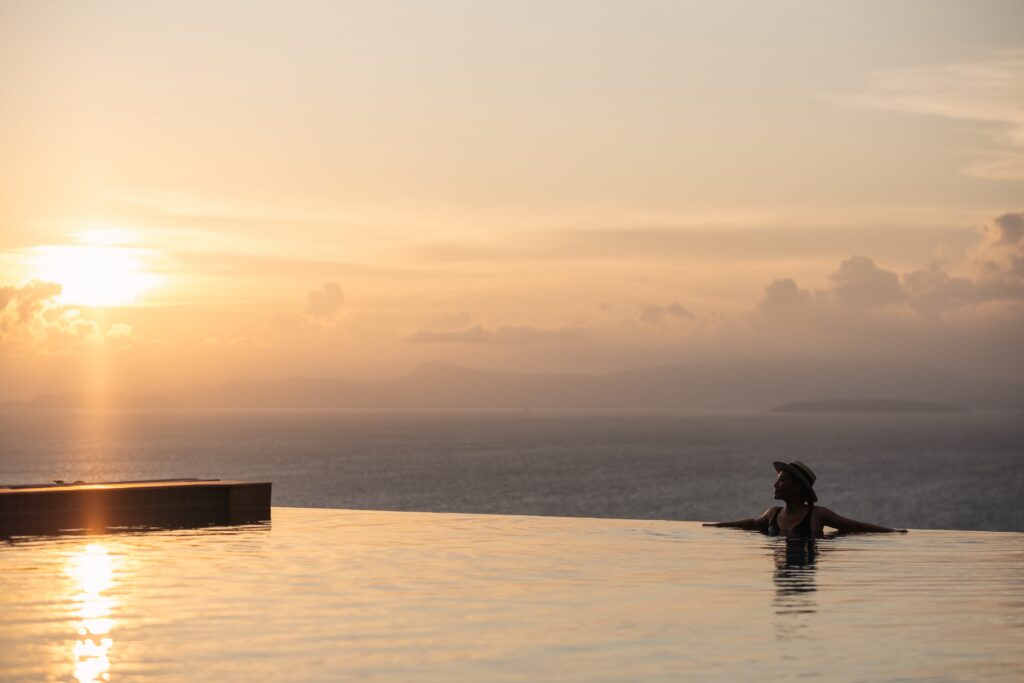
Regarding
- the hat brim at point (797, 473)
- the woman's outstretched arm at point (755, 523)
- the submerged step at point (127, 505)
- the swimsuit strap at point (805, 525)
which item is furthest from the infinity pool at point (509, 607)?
the submerged step at point (127, 505)

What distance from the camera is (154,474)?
138m

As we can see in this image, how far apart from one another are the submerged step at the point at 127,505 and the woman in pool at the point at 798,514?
818 cm

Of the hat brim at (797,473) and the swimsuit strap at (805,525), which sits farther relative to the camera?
the swimsuit strap at (805,525)

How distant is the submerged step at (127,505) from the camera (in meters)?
20.7

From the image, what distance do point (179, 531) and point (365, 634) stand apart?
33.5 feet

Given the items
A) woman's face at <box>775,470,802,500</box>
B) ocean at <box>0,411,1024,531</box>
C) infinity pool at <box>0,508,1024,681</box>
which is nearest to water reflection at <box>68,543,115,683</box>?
infinity pool at <box>0,508,1024,681</box>

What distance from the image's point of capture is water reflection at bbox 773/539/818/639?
12.0 meters

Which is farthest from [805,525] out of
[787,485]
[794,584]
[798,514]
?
[794,584]

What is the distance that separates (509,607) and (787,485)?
756 cm

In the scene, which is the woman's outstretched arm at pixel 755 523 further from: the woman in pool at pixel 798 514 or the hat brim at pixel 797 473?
the hat brim at pixel 797 473

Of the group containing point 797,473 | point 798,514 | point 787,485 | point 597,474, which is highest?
point 797,473

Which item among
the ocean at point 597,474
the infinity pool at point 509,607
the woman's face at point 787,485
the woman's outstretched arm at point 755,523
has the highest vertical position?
the woman's face at point 787,485

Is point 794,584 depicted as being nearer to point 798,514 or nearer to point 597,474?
point 798,514

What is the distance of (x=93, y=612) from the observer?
1248cm
